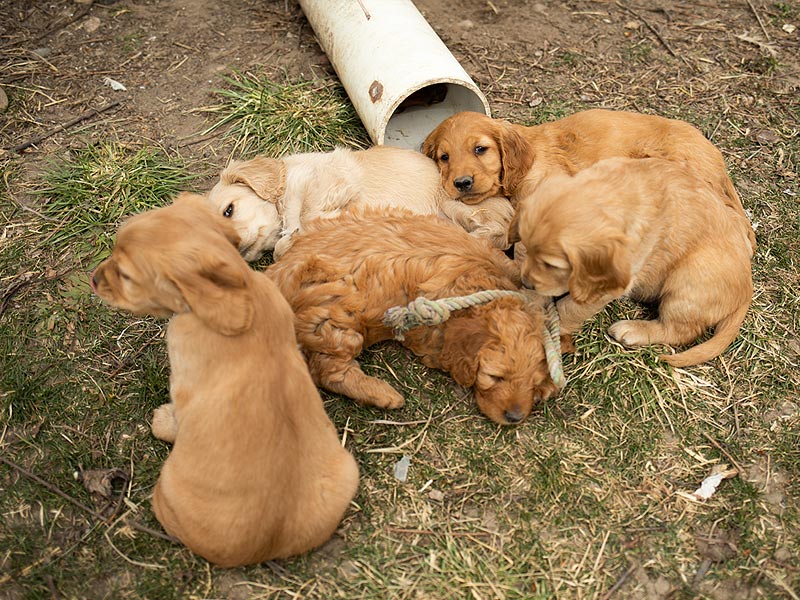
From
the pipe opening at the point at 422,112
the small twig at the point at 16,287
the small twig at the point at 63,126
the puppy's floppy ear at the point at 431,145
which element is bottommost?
the small twig at the point at 16,287

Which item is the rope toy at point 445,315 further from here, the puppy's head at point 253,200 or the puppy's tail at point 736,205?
the puppy's tail at point 736,205

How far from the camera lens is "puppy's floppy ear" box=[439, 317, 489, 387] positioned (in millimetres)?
4172

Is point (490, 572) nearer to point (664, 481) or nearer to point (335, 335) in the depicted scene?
point (664, 481)

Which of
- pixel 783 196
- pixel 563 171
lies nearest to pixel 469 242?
pixel 563 171

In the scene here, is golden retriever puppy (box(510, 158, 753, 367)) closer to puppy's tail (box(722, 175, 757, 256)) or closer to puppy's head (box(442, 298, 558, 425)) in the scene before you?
puppy's tail (box(722, 175, 757, 256))

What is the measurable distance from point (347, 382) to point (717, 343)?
239cm

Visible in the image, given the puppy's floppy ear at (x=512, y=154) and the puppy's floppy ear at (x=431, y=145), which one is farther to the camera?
the puppy's floppy ear at (x=431, y=145)

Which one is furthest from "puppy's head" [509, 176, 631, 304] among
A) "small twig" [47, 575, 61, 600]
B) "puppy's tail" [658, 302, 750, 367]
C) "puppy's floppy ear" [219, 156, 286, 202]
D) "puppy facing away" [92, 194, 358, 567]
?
"small twig" [47, 575, 61, 600]

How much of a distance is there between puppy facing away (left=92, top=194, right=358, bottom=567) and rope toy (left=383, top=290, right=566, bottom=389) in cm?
73

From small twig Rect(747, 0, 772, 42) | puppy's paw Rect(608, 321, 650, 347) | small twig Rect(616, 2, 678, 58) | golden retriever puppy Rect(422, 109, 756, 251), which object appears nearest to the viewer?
puppy's paw Rect(608, 321, 650, 347)

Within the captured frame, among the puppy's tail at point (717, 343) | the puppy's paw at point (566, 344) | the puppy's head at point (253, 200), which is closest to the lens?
the puppy's paw at point (566, 344)

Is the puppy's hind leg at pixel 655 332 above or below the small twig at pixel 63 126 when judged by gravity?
below

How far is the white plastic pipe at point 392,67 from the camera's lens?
5.63 meters

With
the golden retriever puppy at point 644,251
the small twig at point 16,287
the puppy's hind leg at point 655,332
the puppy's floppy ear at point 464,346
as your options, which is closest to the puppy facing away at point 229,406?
the puppy's floppy ear at point 464,346
